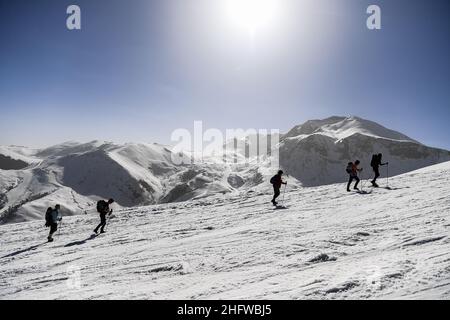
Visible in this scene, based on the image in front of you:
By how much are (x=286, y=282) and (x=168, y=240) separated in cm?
756

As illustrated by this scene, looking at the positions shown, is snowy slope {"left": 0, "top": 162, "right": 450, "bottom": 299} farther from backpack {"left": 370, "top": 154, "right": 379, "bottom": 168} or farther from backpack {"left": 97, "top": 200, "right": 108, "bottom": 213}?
backpack {"left": 370, "top": 154, "right": 379, "bottom": 168}

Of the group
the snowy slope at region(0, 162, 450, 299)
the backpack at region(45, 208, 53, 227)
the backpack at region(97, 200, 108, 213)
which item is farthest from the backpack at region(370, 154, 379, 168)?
the backpack at region(45, 208, 53, 227)

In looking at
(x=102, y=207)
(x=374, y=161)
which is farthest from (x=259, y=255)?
(x=374, y=161)

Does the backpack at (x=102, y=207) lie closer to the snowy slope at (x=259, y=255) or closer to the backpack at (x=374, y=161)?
the snowy slope at (x=259, y=255)

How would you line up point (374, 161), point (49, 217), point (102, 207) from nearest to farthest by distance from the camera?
1. point (49, 217)
2. point (102, 207)
3. point (374, 161)

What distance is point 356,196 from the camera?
68.0 ft

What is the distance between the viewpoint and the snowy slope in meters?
8.20

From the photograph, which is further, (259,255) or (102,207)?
Answer: (102,207)

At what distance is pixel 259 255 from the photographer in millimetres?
11000

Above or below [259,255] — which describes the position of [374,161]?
above

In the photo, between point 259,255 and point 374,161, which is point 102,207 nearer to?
point 259,255

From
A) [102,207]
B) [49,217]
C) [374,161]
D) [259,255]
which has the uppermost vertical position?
[374,161]
